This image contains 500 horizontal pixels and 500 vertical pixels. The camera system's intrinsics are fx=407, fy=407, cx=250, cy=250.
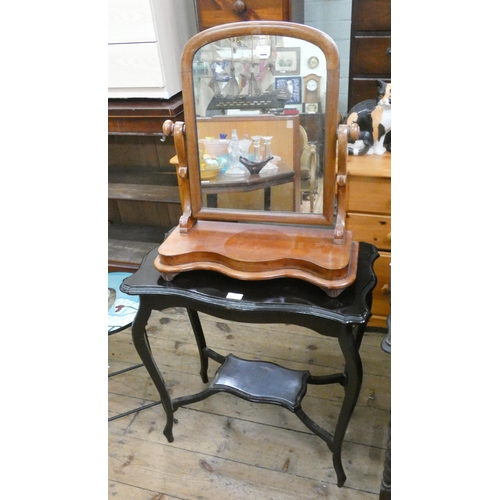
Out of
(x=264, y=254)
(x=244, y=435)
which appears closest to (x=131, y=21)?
(x=264, y=254)

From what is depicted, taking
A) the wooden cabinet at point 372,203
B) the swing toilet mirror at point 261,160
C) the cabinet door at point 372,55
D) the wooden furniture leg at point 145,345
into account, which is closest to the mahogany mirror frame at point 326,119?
the swing toilet mirror at point 261,160

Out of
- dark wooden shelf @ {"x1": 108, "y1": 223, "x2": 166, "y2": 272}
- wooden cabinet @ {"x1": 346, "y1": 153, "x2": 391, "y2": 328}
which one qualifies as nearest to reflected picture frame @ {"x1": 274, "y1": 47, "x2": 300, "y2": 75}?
wooden cabinet @ {"x1": 346, "y1": 153, "x2": 391, "y2": 328}

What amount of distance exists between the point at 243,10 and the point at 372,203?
2.64 feet

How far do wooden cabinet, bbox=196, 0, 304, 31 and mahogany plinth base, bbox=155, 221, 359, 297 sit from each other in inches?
31.6

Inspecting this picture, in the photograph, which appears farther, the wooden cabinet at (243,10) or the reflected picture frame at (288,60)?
the wooden cabinet at (243,10)

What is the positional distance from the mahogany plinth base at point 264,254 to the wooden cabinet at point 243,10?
2.63 ft

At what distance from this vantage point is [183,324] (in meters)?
1.93

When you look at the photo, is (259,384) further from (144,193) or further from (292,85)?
(144,193)

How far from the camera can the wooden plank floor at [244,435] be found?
126cm

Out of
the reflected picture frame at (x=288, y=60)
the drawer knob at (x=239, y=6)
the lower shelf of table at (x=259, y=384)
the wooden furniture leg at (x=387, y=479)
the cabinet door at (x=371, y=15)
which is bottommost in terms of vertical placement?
the wooden furniture leg at (x=387, y=479)

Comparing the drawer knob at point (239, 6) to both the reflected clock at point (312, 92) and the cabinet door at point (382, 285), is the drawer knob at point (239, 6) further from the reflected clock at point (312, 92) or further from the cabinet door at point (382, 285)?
the cabinet door at point (382, 285)

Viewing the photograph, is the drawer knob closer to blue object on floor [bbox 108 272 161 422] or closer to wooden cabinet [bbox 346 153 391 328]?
wooden cabinet [bbox 346 153 391 328]
